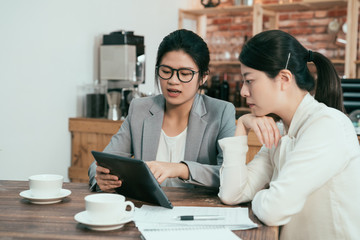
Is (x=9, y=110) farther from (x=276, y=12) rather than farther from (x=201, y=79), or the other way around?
(x=276, y=12)

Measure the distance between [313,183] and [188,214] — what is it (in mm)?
363

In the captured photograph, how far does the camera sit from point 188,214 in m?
1.32

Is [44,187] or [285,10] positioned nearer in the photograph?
[44,187]

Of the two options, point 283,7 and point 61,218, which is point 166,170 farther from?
point 283,7

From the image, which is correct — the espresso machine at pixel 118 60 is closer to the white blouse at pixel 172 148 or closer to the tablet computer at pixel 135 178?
the white blouse at pixel 172 148

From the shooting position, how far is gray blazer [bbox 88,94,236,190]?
6.39ft

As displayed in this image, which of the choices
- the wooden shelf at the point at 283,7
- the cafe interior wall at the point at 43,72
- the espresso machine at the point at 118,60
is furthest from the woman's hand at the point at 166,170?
the wooden shelf at the point at 283,7

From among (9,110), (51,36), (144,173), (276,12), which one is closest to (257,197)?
(144,173)

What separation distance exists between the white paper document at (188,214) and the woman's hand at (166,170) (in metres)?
0.17

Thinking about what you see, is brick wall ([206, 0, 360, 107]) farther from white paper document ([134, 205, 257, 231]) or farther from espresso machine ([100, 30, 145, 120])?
white paper document ([134, 205, 257, 231])

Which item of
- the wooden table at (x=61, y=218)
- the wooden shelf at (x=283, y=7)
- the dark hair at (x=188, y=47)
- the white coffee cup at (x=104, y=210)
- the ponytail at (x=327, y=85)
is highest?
the wooden shelf at (x=283, y=7)

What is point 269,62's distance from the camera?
1485 millimetres

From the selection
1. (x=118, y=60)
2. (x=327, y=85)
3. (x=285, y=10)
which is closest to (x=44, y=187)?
(x=327, y=85)

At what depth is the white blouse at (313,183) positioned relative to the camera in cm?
128
